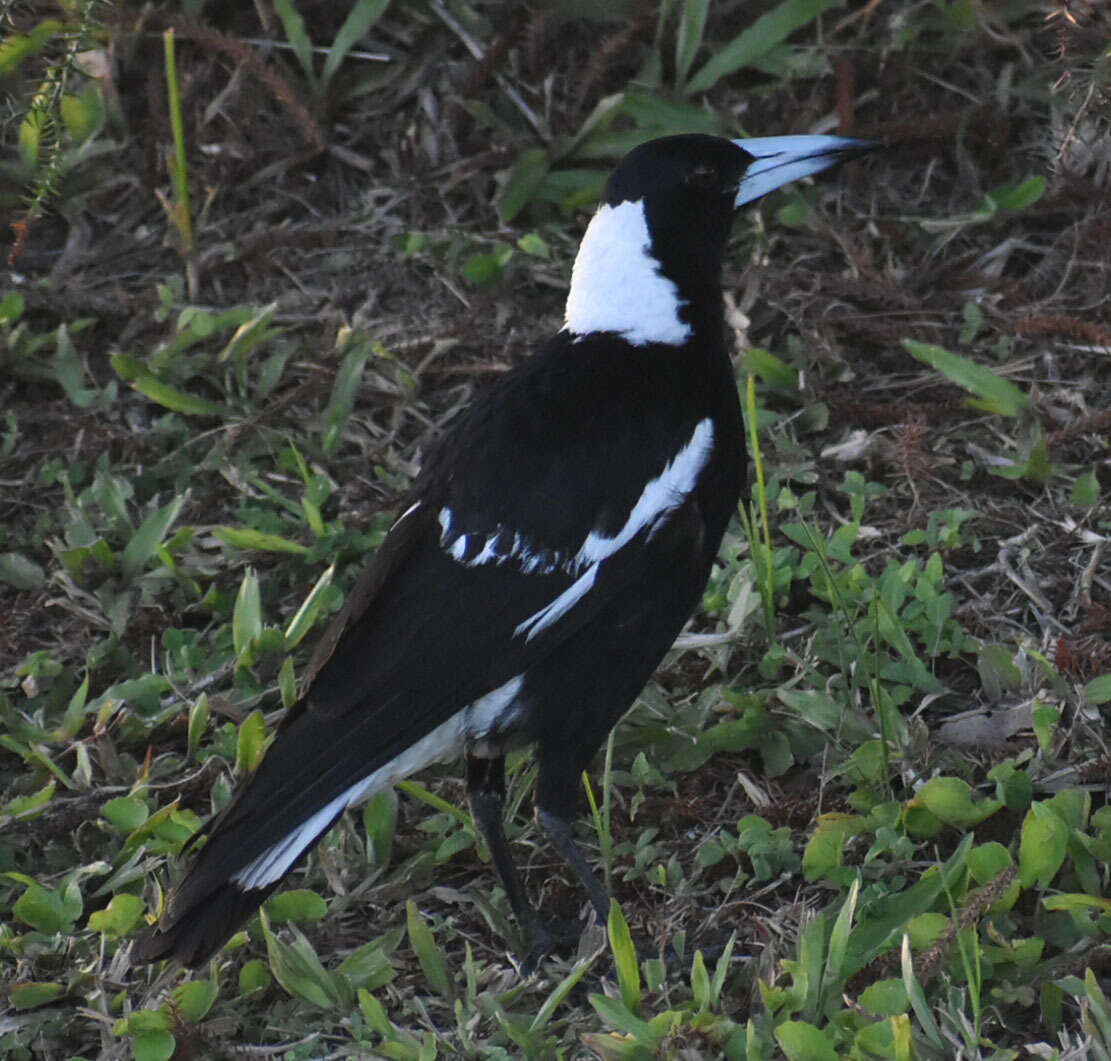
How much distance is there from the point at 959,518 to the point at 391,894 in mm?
1170

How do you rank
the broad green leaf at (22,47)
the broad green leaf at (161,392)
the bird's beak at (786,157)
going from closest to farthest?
the bird's beak at (786,157) → the broad green leaf at (161,392) → the broad green leaf at (22,47)

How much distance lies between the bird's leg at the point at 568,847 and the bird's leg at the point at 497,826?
7 centimetres

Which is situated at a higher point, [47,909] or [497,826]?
[47,909]

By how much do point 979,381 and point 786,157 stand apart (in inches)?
22.8

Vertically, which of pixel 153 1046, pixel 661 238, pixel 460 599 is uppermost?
pixel 661 238

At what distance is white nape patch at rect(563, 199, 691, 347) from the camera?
2568 mm

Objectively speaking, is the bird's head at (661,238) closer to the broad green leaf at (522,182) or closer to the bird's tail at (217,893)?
the broad green leaf at (522,182)

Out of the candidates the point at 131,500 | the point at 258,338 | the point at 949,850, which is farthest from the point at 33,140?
the point at 949,850

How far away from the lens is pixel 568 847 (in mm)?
2324

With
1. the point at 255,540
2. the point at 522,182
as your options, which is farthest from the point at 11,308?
the point at 522,182

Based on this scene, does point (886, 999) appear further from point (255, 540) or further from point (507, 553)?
point (255, 540)

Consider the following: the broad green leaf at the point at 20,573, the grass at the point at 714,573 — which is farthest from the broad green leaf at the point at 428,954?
the broad green leaf at the point at 20,573

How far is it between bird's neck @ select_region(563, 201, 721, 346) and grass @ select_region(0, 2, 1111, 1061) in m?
0.40

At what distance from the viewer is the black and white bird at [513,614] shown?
2.13 metres
